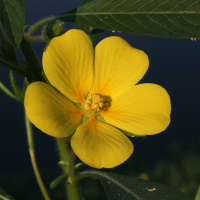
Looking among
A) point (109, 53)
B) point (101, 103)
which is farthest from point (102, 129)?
point (109, 53)

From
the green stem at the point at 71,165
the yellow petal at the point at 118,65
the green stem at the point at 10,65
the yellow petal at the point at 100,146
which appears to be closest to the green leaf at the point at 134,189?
the green stem at the point at 71,165

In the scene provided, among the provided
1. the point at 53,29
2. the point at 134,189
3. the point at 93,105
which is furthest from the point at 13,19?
the point at 134,189

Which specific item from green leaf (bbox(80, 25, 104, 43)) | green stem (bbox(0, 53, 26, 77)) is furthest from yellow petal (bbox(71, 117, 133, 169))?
green leaf (bbox(80, 25, 104, 43))

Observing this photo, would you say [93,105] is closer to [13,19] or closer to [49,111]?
[49,111]

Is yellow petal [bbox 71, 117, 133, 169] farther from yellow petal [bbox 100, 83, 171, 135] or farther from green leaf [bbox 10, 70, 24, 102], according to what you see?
green leaf [bbox 10, 70, 24, 102]

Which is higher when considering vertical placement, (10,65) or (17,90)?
(10,65)
